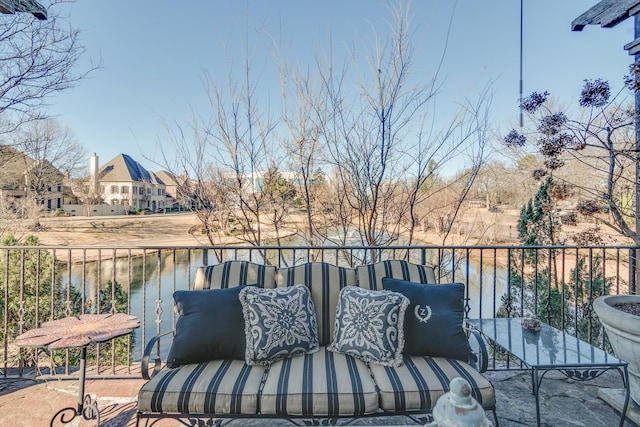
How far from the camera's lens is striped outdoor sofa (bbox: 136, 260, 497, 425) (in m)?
1.46

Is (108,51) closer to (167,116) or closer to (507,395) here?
(167,116)

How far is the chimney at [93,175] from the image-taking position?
82.1ft

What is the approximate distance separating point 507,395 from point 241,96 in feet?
12.5

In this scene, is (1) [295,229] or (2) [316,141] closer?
(2) [316,141]

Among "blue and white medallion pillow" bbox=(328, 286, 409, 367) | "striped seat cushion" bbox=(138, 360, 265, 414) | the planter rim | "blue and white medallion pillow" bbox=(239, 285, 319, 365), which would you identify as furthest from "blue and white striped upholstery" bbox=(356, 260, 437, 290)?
the planter rim

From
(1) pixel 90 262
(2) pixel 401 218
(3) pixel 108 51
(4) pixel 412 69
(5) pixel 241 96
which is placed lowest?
(1) pixel 90 262

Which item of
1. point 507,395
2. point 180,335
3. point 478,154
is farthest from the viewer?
point 478,154

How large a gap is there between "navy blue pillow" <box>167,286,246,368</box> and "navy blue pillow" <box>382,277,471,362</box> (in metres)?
0.96

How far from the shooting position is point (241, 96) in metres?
3.80

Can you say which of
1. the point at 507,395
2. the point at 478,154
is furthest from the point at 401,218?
the point at 507,395

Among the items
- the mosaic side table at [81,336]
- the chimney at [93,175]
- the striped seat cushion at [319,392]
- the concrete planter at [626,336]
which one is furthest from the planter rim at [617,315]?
the chimney at [93,175]

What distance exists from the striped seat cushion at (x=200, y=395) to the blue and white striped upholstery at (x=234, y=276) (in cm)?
60

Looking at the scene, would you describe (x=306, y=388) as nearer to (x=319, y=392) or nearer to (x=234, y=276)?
(x=319, y=392)

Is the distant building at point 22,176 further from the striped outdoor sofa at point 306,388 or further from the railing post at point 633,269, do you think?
the railing post at point 633,269
